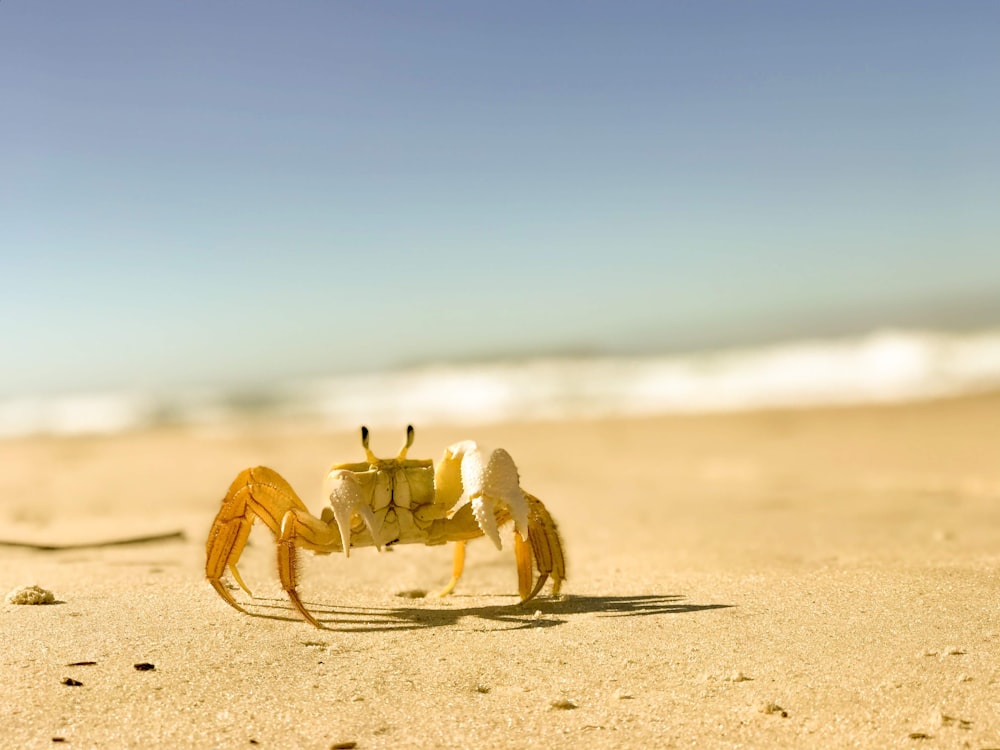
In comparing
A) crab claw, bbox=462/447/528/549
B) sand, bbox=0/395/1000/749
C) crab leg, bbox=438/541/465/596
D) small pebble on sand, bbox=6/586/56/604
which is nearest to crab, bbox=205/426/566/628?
crab claw, bbox=462/447/528/549

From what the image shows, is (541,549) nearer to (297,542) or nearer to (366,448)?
(366,448)

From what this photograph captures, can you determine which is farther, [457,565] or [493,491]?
[457,565]

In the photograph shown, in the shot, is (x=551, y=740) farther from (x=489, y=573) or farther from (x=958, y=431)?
(x=958, y=431)

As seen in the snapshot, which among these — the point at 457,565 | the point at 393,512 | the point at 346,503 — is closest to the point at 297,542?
the point at 346,503

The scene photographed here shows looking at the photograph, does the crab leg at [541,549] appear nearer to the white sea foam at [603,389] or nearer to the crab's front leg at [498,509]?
the crab's front leg at [498,509]

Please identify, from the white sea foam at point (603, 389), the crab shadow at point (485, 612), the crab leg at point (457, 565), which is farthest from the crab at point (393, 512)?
the white sea foam at point (603, 389)

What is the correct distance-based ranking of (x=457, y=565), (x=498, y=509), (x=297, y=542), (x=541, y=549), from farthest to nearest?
(x=457, y=565) < (x=541, y=549) < (x=498, y=509) < (x=297, y=542)
